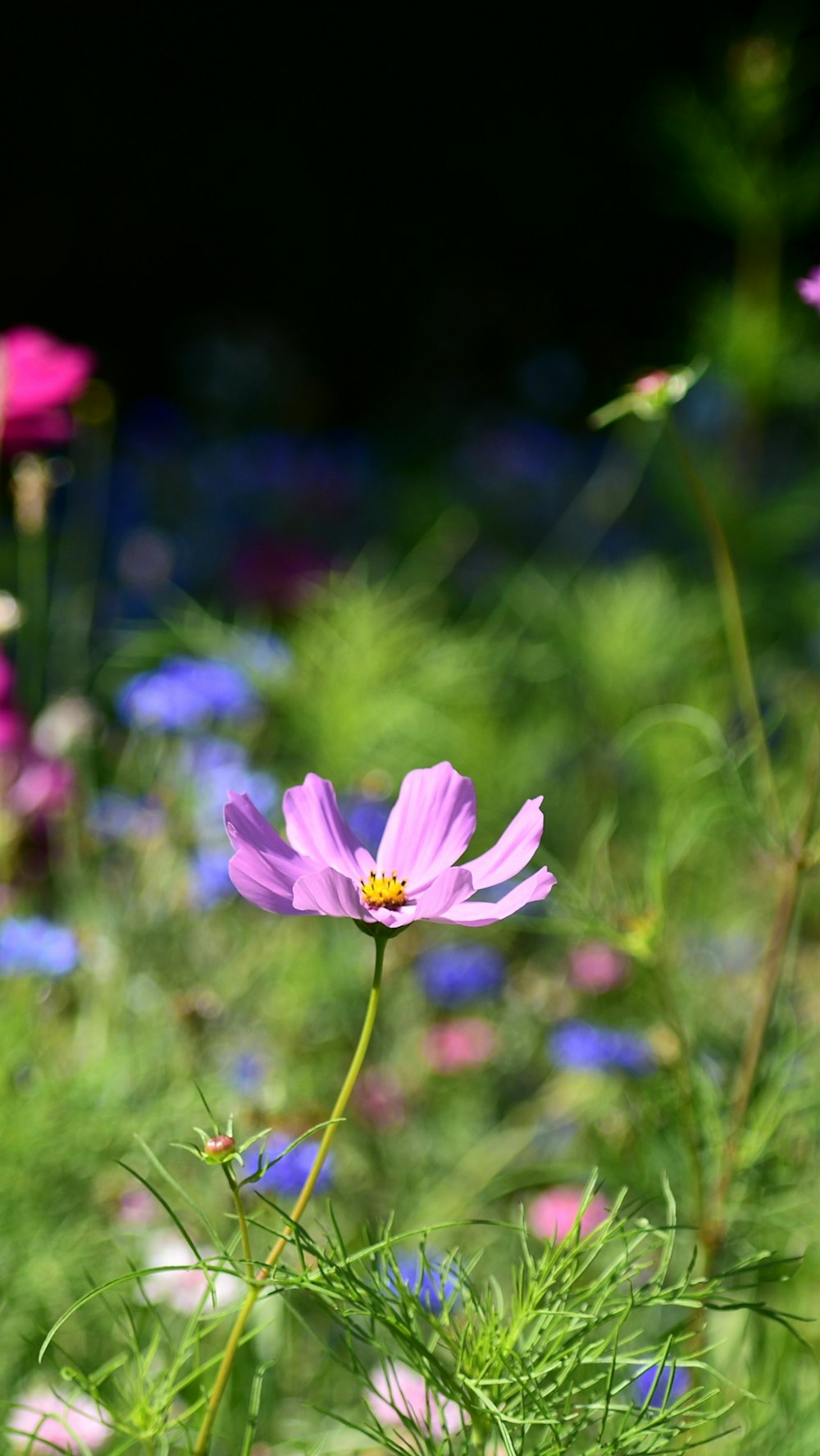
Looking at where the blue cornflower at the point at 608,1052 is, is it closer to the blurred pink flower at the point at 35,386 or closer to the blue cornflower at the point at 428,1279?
the blue cornflower at the point at 428,1279

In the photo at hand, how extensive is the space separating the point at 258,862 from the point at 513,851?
72 mm

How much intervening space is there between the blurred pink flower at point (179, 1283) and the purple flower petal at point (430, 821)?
429mm

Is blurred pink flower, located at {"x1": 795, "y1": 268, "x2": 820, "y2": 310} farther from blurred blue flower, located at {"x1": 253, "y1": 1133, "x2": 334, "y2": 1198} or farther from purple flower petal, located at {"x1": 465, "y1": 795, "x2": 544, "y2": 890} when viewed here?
blurred blue flower, located at {"x1": 253, "y1": 1133, "x2": 334, "y2": 1198}

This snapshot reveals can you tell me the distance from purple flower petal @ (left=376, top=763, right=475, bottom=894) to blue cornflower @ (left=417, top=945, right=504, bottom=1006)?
27.0 inches

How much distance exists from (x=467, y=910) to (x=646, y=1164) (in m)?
0.38

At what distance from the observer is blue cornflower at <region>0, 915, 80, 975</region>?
82cm

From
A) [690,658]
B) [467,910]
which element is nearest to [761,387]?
[690,658]

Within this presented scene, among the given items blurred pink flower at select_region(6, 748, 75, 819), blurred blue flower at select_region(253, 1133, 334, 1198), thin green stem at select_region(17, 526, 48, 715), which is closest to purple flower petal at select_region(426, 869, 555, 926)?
blurred blue flower at select_region(253, 1133, 334, 1198)

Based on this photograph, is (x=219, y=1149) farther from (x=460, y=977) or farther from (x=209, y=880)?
(x=460, y=977)

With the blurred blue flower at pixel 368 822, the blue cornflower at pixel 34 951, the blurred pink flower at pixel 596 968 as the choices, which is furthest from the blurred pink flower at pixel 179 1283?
the blurred pink flower at pixel 596 968

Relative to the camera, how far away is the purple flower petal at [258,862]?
1.28 ft

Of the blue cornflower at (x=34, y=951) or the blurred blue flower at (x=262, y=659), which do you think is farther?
the blurred blue flower at (x=262, y=659)

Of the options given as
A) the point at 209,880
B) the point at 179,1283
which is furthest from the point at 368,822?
the point at 179,1283

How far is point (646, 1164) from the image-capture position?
740 mm
